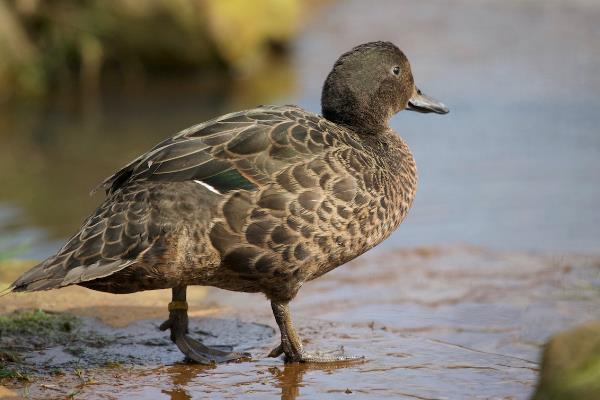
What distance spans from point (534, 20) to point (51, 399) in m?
11.8

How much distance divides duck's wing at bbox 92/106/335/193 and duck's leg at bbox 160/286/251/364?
0.68 m

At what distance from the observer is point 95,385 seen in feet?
16.3

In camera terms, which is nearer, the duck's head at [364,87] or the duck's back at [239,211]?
the duck's back at [239,211]

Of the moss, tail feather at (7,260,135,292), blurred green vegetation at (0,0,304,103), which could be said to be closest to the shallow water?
blurred green vegetation at (0,0,304,103)

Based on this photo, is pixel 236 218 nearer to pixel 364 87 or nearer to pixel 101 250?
pixel 101 250

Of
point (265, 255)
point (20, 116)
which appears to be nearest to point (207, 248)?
point (265, 255)

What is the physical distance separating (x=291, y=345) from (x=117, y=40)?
8918mm

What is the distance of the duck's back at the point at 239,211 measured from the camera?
5.04 m

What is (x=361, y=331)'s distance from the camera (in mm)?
6012

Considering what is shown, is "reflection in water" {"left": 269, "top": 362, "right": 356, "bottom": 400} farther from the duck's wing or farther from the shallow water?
the shallow water

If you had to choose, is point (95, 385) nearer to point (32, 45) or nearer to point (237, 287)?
point (237, 287)

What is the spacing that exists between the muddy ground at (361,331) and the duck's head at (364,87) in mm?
1172

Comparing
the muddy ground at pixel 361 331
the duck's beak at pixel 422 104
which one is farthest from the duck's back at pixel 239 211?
the duck's beak at pixel 422 104

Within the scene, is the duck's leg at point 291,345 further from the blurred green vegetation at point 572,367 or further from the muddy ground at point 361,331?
the blurred green vegetation at point 572,367
